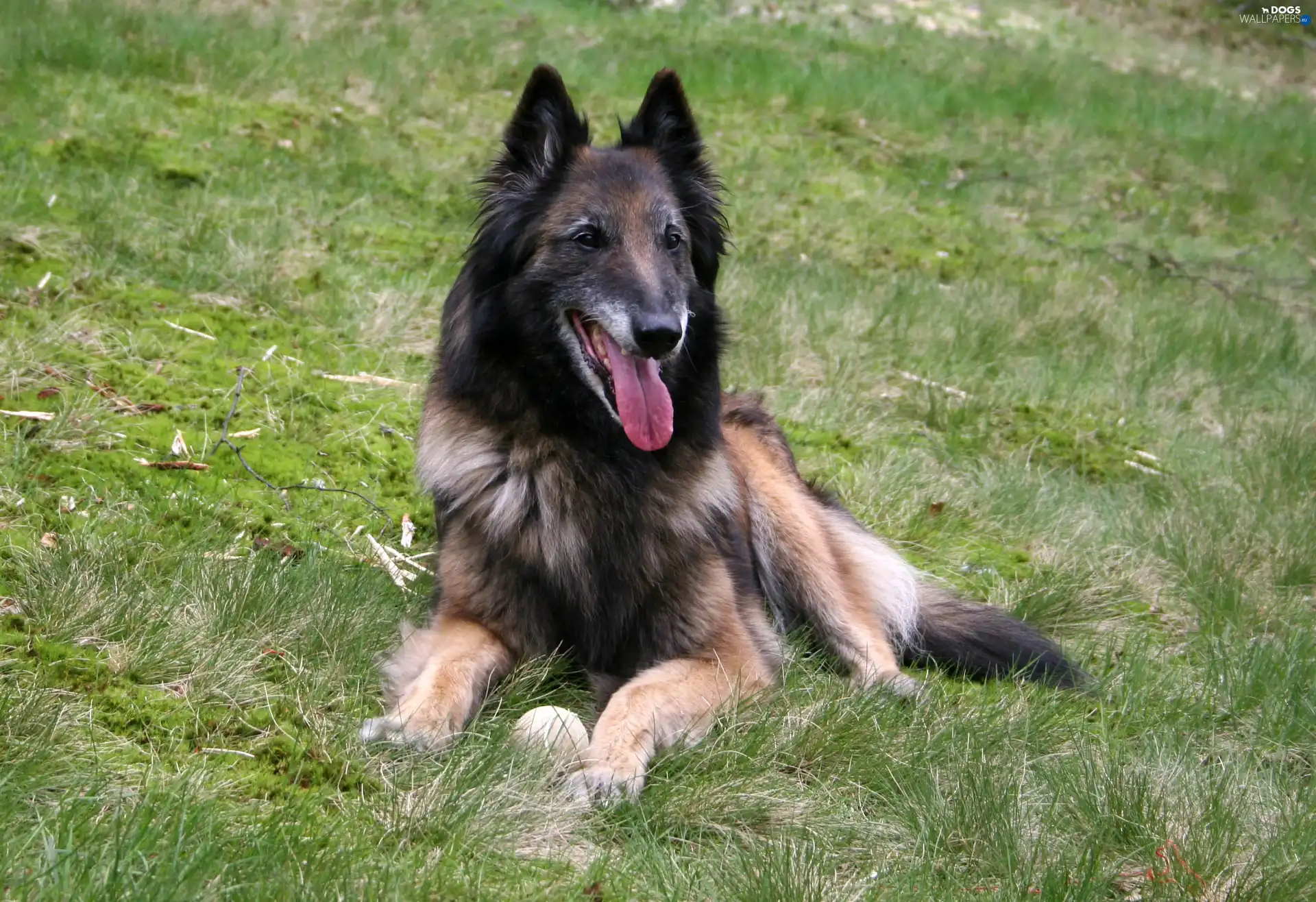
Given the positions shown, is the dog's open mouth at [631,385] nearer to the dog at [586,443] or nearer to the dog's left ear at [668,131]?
the dog at [586,443]

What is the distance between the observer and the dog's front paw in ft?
9.19

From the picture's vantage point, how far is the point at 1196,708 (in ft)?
11.8

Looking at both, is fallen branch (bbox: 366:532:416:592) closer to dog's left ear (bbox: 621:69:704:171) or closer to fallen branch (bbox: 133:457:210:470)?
fallen branch (bbox: 133:457:210:470)

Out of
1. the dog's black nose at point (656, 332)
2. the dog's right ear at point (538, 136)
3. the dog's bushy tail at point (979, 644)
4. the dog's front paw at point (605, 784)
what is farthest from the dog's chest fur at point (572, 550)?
the dog's bushy tail at point (979, 644)

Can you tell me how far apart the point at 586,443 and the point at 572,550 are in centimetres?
33

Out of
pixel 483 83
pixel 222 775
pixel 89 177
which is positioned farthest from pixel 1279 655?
pixel 483 83

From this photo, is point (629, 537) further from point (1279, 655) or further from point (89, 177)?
point (89, 177)

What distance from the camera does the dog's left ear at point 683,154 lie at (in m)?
3.78

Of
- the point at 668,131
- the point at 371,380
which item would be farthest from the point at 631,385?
the point at 371,380

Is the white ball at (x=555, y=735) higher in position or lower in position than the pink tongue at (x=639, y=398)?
lower

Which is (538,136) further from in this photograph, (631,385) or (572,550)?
(572,550)

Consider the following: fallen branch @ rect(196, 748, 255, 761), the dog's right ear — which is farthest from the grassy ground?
the dog's right ear

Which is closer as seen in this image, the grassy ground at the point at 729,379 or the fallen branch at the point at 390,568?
the grassy ground at the point at 729,379

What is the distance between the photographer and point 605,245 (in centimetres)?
352
